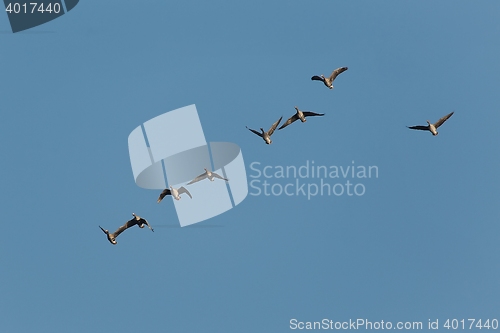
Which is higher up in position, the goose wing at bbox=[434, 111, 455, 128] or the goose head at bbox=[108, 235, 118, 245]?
the goose wing at bbox=[434, 111, 455, 128]

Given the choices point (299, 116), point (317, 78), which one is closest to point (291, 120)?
point (299, 116)

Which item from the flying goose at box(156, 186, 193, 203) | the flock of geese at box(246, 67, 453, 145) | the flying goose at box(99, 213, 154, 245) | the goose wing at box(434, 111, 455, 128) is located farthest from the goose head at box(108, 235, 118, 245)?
the goose wing at box(434, 111, 455, 128)

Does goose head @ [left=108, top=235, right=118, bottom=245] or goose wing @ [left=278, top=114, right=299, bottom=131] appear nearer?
goose head @ [left=108, top=235, right=118, bottom=245]

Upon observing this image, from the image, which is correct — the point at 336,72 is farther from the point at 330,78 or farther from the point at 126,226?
the point at 126,226

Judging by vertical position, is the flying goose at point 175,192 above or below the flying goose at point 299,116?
below

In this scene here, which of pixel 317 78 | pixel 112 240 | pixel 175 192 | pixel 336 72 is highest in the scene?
pixel 336 72

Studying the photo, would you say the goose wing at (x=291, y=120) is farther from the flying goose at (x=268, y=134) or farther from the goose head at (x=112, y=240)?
the goose head at (x=112, y=240)

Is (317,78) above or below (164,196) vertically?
above

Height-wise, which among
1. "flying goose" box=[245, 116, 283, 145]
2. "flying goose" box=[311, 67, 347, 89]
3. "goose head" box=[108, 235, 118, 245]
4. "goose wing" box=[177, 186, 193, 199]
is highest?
"flying goose" box=[311, 67, 347, 89]

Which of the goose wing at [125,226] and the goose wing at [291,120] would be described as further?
the goose wing at [291,120]

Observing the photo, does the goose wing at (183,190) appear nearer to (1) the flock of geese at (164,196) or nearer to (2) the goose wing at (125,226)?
(1) the flock of geese at (164,196)

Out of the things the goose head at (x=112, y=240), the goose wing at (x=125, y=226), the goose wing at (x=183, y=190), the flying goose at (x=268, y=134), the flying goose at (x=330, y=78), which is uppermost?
the flying goose at (x=330, y=78)

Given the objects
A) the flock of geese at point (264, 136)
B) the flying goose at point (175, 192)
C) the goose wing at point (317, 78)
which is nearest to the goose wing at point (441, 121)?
the flock of geese at point (264, 136)

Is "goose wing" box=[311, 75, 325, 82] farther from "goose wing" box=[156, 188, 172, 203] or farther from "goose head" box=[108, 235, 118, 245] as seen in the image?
"goose head" box=[108, 235, 118, 245]
